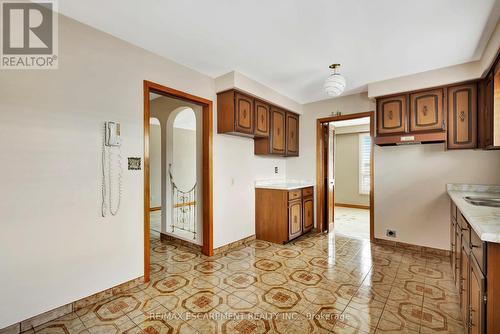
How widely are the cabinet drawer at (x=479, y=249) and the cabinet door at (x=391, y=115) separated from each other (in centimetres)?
223

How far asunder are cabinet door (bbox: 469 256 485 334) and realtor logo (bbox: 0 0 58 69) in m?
3.39

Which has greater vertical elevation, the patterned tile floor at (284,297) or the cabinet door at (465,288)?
the cabinet door at (465,288)

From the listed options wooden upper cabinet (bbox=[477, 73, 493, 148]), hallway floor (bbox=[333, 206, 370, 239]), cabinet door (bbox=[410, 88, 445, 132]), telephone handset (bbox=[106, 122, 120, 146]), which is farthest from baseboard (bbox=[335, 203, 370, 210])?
telephone handset (bbox=[106, 122, 120, 146])

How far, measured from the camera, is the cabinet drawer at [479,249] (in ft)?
4.04

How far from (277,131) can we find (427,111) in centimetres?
220

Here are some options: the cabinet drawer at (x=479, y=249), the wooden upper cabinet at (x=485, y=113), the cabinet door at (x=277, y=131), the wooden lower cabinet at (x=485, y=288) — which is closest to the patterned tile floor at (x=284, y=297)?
the wooden lower cabinet at (x=485, y=288)

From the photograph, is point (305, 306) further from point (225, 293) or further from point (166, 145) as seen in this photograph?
point (166, 145)

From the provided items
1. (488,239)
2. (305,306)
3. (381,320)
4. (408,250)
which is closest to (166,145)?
(305,306)

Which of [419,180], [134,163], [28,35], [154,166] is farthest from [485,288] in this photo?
[154,166]

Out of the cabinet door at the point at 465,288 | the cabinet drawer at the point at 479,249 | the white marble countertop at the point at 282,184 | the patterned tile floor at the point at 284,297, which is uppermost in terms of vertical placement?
the white marble countertop at the point at 282,184

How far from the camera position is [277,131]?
4.18m

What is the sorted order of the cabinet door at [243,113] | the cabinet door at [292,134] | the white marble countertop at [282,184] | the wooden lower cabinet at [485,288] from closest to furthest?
1. the wooden lower cabinet at [485,288]
2. the cabinet door at [243,113]
3. the white marble countertop at [282,184]
4. the cabinet door at [292,134]

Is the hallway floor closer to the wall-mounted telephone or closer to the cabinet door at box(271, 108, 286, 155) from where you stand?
the cabinet door at box(271, 108, 286, 155)

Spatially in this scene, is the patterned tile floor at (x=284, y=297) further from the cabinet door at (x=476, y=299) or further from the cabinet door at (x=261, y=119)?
the cabinet door at (x=261, y=119)
